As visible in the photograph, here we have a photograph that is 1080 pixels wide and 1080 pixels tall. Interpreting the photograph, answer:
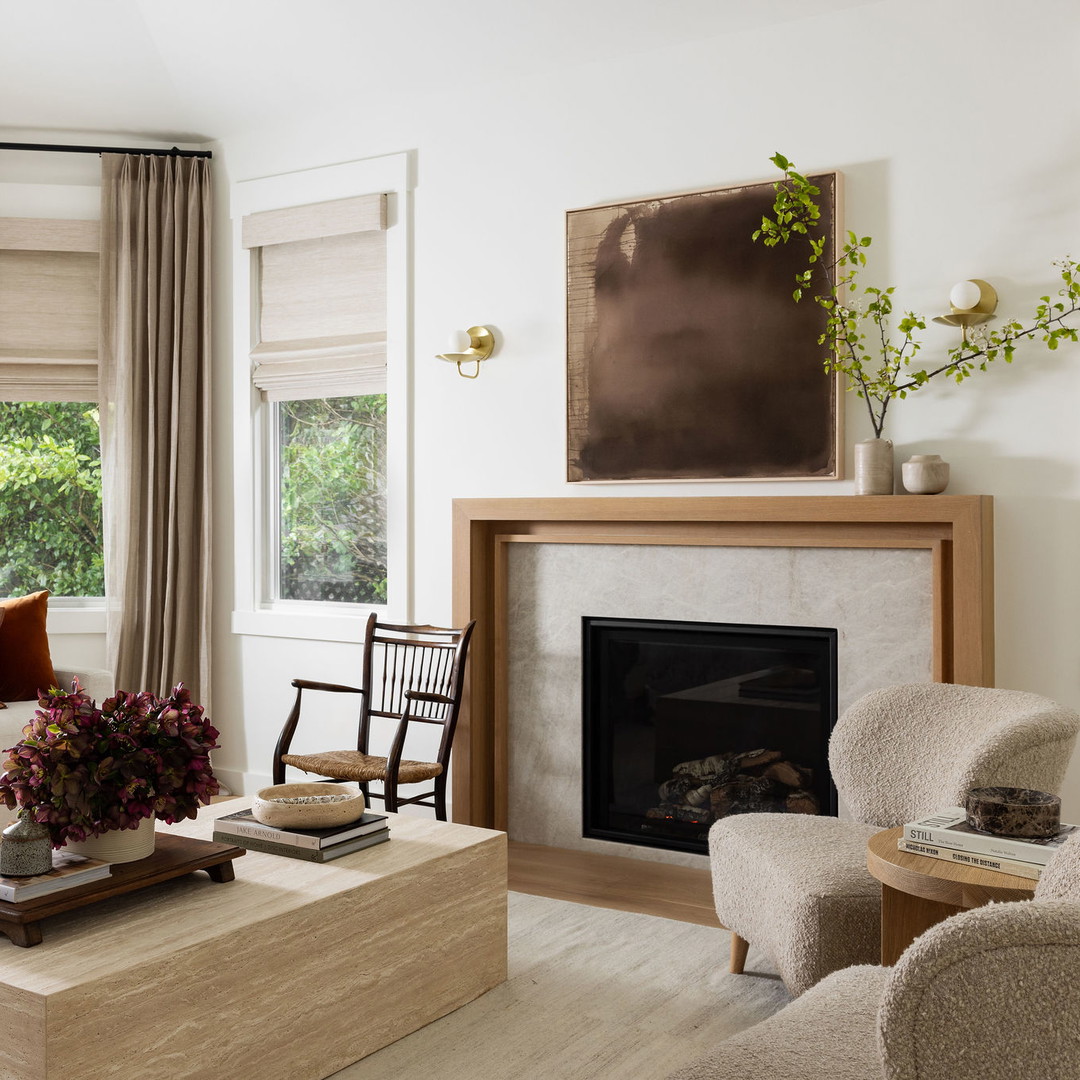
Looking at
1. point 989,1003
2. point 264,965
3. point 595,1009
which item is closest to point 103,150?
point 264,965

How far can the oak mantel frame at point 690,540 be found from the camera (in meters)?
3.24

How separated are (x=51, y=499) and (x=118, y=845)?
9.67ft

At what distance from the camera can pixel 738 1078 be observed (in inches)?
59.5

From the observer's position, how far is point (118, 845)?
2.31 metres

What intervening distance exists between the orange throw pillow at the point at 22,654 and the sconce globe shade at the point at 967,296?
10.5ft

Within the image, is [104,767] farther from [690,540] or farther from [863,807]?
[690,540]

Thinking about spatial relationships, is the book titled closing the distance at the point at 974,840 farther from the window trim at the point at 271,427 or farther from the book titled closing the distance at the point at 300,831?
the window trim at the point at 271,427

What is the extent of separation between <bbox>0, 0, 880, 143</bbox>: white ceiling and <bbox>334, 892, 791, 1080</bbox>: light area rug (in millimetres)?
2758

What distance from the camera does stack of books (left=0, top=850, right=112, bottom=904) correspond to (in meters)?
2.07

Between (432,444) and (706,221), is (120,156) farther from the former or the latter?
(706,221)

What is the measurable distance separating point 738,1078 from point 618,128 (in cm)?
315

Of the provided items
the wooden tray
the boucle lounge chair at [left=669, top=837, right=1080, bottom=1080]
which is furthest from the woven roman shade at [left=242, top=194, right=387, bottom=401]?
the boucle lounge chair at [left=669, top=837, right=1080, bottom=1080]

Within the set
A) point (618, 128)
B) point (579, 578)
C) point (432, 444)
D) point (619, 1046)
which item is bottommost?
point (619, 1046)

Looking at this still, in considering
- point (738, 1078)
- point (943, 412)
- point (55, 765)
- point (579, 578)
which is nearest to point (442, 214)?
point (579, 578)
